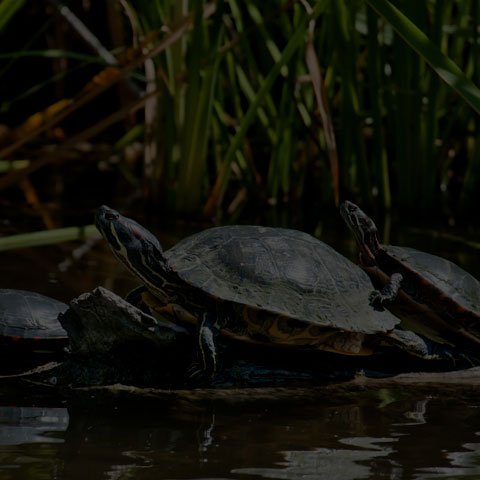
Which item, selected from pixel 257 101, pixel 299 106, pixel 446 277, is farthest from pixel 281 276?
pixel 299 106

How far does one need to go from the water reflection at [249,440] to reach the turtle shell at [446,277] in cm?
46

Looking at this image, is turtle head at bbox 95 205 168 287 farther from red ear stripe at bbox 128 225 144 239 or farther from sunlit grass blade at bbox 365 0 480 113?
sunlit grass blade at bbox 365 0 480 113

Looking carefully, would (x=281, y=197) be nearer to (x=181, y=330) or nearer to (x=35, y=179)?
(x=35, y=179)

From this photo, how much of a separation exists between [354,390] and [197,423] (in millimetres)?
562

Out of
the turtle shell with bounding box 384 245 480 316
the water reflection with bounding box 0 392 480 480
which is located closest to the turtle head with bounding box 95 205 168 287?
the water reflection with bounding box 0 392 480 480

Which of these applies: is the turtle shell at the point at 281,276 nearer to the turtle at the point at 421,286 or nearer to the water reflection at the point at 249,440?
the turtle at the point at 421,286

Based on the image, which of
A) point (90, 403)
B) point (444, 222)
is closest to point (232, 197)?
point (444, 222)

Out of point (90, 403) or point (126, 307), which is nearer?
point (90, 403)

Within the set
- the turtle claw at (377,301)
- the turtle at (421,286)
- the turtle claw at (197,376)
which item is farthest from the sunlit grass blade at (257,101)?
the turtle claw at (197,376)

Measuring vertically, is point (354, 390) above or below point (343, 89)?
below

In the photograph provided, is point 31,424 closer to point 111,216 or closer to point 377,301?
point 111,216

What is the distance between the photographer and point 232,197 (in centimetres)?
633

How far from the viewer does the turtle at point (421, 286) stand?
252cm

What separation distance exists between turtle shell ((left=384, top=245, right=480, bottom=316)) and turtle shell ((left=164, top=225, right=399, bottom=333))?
208 millimetres
